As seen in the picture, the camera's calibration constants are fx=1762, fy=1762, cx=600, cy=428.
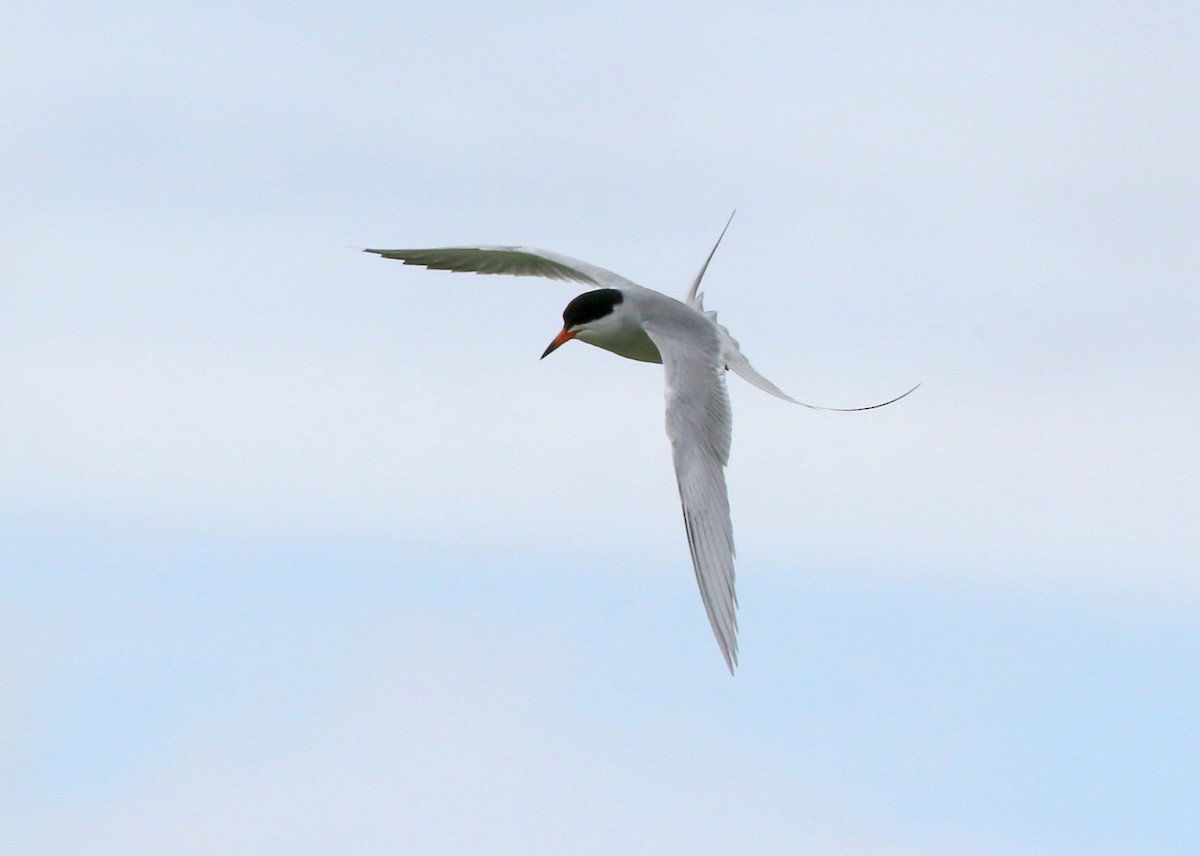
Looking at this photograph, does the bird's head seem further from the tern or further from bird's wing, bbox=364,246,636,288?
bird's wing, bbox=364,246,636,288

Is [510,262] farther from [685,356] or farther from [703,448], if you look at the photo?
[703,448]

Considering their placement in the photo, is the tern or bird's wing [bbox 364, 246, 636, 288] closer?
the tern

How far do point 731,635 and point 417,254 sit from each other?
711 cm

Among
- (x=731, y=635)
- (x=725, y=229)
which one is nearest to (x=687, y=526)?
(x=731, y=635)

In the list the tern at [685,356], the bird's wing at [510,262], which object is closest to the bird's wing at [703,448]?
the tern at [685,356]

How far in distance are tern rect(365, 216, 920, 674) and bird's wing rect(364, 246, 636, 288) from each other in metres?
0.01

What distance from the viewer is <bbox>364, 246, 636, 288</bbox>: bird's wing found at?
18.3 meters

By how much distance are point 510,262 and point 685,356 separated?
3833 mm

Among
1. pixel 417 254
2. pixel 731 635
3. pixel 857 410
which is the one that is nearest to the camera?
pixel 731 635

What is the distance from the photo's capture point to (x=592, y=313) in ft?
55.2

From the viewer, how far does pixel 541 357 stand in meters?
17.0

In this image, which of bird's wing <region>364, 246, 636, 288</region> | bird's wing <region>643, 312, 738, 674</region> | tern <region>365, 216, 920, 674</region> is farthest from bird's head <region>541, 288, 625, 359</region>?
bird's wing <region>364, 246, 636, 288</region>

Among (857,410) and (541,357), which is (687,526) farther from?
(541,357)

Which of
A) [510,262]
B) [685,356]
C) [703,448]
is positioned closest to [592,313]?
[685,356]
